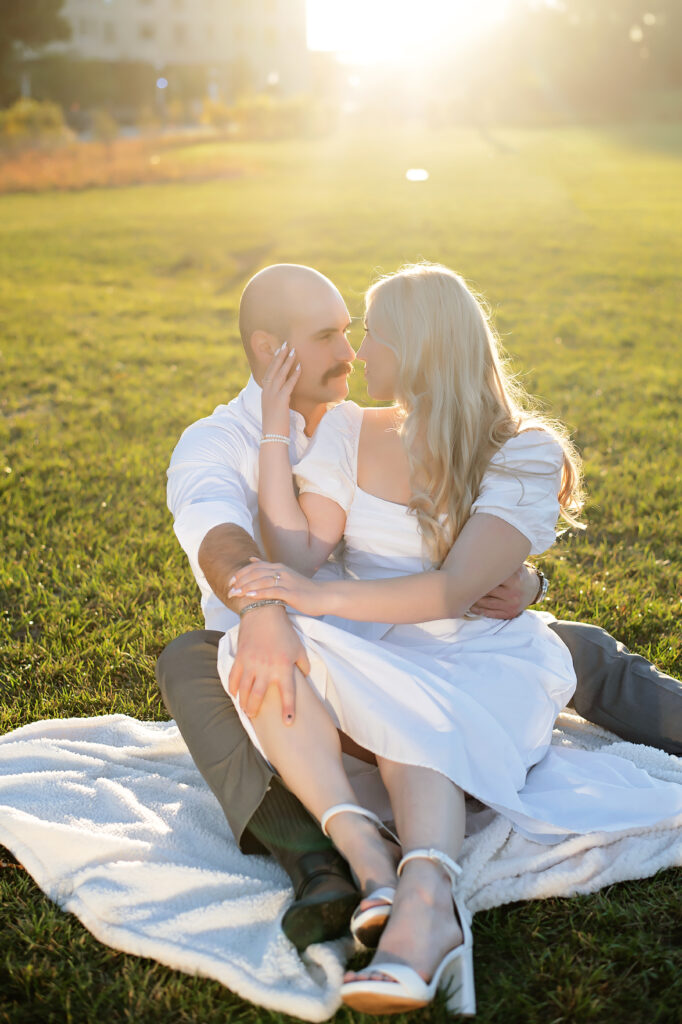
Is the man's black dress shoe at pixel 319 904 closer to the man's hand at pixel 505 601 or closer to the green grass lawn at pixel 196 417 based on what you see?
the green grass lawn at pixel 196 417

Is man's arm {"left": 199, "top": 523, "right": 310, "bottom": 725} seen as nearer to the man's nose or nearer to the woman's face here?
the woman's face

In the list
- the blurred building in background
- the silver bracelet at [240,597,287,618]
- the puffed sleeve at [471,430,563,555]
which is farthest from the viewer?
the blurred building in background

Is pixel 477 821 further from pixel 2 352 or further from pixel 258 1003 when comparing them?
pixel 2 352

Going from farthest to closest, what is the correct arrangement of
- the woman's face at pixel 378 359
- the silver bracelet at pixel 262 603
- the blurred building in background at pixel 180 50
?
1. the blurred building in background at pixel 180 50
2. the woman's face at pixel 378 359
3. the silver bracelet at pixel 262 603

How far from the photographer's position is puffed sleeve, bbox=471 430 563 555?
2.83 m

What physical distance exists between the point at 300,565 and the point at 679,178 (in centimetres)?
2548

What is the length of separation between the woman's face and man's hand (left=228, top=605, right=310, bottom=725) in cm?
83

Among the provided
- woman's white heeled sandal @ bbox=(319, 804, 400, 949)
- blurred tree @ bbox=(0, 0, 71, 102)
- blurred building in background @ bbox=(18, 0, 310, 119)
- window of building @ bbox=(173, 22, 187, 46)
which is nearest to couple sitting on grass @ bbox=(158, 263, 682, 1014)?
woman's white heeled sandal @ bbox=(319, 804, 400, 949)

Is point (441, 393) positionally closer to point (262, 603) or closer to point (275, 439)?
point (275, 439)

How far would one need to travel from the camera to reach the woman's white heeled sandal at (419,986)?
6.55 feet

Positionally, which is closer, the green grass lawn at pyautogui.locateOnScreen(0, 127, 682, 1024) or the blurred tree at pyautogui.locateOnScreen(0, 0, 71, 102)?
the green grass lawn at pyautogui.locateOnScreen(0, 127, 682, 1024)

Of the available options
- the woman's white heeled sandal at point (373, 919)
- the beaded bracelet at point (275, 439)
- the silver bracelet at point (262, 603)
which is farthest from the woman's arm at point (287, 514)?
the woman's white heeled sandal at point (373, 919)

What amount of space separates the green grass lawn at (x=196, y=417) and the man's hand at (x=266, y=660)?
0.69 metres

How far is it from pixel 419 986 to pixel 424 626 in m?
1.17
